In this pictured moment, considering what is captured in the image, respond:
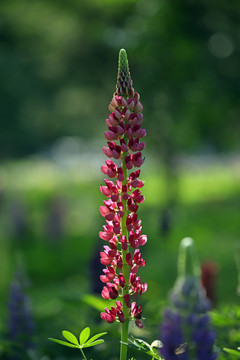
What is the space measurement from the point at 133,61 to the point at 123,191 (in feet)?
38.2

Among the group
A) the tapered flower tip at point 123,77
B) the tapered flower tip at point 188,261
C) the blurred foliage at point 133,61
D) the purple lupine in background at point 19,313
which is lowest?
the purple lupine in background at point 19,313

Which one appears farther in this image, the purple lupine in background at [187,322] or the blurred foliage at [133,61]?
the blurred foliage at [133,61]

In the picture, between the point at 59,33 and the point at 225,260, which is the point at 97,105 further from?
the point at 225,260

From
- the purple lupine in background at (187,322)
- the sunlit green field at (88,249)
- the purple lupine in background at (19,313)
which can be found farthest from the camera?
the sunlit green field at (88,249)

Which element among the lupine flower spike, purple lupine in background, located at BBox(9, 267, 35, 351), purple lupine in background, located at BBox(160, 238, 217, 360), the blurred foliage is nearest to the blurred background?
the blurred foliage

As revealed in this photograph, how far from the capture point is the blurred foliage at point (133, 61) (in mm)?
10258

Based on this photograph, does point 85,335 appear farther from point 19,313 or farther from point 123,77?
Answer: point 19,313

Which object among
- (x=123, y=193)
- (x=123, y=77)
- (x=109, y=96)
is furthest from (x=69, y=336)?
(x=109, y=96)

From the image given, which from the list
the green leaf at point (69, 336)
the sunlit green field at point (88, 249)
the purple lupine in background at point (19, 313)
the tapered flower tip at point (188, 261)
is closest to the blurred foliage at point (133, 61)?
the sunlit green field at point (88, 249)

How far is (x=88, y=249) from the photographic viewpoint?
1193 cm

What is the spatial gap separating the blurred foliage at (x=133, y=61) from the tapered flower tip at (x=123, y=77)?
837 centimetres

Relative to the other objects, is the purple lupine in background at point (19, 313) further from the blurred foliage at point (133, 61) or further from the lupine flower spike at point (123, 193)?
the blurred foliage at point (133, 61)

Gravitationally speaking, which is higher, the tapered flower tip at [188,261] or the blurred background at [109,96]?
the blurred background at [109,96]

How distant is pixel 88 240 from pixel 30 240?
1.37 m
